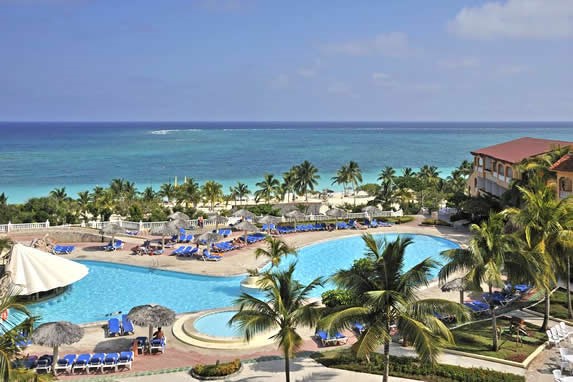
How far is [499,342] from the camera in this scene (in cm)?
1834

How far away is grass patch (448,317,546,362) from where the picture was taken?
17453mm

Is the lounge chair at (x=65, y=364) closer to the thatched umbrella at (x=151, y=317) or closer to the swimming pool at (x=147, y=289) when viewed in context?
the thatched umbrella at (x=151, y=317)

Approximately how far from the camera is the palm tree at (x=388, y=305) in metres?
12.5

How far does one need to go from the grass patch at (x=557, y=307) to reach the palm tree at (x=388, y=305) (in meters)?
10.8

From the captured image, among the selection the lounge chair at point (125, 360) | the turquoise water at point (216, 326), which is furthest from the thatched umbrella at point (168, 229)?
the lounge chair at point (125, 360)

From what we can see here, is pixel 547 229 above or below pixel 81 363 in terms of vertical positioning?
above

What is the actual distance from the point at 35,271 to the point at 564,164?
3013 cm

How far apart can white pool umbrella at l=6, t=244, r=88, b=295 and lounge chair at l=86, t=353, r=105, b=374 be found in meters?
8.63

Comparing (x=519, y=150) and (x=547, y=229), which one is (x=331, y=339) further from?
(x=519, y=150)

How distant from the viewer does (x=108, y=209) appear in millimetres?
42719

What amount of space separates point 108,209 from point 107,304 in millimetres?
18819

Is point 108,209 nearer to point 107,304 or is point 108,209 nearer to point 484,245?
point 107,304

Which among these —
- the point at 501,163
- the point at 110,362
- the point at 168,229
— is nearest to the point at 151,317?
the point at 110,362

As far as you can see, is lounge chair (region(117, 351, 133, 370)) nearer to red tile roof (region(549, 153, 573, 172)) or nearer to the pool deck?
the pool deck
